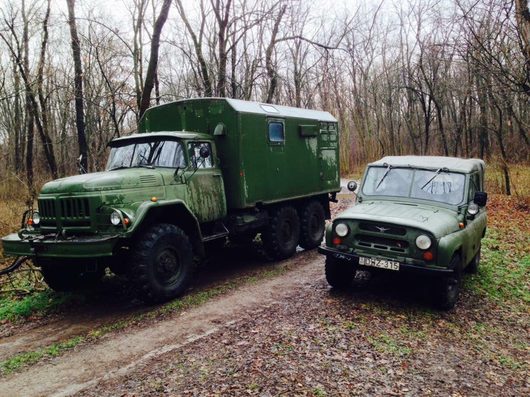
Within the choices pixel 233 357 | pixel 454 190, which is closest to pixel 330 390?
pixel 233 357

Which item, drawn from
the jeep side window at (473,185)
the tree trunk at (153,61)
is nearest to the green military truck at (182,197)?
the tree trunk at (153,61)

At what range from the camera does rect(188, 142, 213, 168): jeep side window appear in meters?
7.02

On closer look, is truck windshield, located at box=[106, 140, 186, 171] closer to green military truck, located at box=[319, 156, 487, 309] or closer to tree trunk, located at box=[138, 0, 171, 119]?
green military truck, located at box=[319, 156, 487, 309]

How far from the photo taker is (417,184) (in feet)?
22.0

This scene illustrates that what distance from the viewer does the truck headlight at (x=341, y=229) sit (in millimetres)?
6007

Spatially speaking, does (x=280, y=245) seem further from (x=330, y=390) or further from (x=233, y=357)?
(x=330, y=390)

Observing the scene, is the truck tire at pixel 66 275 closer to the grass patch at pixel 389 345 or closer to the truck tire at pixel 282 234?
the truck tire at pixel 282 234

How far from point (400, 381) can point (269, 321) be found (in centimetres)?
182

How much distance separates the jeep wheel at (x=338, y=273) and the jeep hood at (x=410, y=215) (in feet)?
2.31

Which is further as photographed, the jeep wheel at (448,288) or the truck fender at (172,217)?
the truck fender at (172,217)

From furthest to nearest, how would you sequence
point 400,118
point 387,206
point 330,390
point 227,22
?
point 400,118 < point 227,22 < point 387,206 < point 330,390

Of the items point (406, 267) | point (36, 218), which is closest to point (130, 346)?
point (36, 218)

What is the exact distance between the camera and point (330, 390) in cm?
394

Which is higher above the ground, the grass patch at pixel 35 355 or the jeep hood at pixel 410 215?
the jeep hood at pixel 410 215
